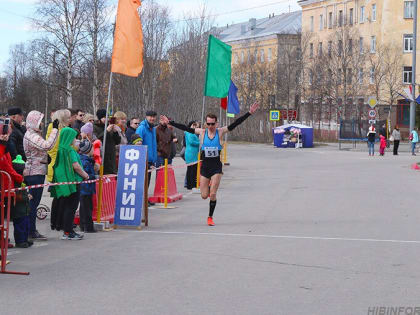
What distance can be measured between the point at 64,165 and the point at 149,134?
207 inches

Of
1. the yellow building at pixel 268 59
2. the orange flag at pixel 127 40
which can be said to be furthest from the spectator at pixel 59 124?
the yellow building at pixel 268 59

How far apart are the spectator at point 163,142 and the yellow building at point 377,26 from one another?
5609 centimetres

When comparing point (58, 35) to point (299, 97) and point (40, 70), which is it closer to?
point (40, 70)

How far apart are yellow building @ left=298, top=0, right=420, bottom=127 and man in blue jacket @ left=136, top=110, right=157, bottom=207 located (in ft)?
188

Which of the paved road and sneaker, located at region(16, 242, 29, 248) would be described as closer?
the paved road

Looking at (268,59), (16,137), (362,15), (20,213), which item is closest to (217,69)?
(16,137)

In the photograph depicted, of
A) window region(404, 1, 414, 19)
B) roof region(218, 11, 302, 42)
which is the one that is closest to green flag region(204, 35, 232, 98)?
window region(404, 1, 414, 19)

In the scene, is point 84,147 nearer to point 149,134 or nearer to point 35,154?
point 35,154

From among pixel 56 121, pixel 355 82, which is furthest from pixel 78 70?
pixel 56 121

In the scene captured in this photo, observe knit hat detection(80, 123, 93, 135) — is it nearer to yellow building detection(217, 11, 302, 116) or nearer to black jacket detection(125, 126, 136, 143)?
black jacket detection(125, 126, 136, 143)

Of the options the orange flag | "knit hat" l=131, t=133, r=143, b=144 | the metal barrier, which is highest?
the orange flag

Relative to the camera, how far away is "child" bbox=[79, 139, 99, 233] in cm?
1217

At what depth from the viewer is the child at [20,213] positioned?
9.95 meters

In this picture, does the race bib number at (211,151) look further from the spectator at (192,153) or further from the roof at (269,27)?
the roof at (269,27)
